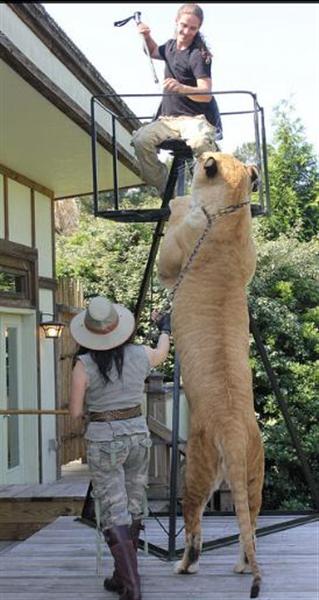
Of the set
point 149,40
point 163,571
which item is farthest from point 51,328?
point 163,571

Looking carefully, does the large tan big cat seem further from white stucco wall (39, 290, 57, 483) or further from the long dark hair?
white stucco wall (39, 290, 57, 483)

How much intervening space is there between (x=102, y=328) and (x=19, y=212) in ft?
18.4

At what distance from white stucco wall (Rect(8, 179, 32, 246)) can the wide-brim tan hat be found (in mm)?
5122

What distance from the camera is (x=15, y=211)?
930 centimetres

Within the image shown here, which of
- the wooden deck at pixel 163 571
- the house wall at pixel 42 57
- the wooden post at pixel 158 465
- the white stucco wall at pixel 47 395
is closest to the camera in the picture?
the wooden deck at pixel 163 571

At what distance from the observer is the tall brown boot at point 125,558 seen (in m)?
4.05

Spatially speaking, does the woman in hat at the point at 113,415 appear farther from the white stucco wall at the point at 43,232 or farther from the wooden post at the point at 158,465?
the white stucco wall at the point at 43,232

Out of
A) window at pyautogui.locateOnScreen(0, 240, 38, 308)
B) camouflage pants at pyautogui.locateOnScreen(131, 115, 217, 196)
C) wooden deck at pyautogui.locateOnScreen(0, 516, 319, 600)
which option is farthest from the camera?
window at pyautogui.locateOnScreen(0, 240, 38, 308)

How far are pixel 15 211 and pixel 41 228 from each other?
0.97 metres

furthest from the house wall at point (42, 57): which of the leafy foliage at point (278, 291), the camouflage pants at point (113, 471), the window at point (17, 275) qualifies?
the camouflage pants at point (113, 471)

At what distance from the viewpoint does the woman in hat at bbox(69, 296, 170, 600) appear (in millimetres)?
4059

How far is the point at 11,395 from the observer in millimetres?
9453

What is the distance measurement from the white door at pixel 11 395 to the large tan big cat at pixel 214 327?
4.93 m

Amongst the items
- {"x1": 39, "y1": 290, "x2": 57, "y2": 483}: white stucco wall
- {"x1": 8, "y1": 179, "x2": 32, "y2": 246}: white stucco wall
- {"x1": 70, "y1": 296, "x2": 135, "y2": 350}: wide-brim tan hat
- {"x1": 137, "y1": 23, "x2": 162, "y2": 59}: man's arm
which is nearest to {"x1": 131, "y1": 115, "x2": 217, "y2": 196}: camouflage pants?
{"x1": 137, "y1": 23, "x2": 162, "y2": 59}: man's arm
